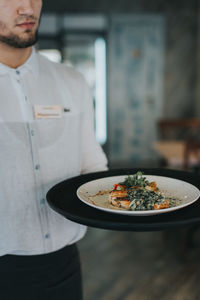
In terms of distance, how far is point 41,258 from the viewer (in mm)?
1069

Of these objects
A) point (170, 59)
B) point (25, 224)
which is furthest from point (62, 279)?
point (170, 59)

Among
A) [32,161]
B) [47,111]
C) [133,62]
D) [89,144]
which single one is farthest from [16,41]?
[133,62]

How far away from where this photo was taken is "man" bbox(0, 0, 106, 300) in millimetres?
991

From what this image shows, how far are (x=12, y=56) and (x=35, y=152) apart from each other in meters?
0.32

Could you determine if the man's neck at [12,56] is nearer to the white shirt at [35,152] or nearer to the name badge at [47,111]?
the white shirt at [35,152]

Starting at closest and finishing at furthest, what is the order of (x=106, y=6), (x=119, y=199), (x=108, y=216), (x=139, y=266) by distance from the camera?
(x=108, y=216) < (x=119, y=199) < (x=139, y=266) < (x=106, y=6)

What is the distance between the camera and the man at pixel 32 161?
0.99 meters

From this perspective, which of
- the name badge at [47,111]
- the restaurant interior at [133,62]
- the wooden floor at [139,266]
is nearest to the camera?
the name badge at [47,111]

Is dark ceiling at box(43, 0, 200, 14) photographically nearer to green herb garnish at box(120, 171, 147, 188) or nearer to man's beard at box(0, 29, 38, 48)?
man's beard at box(0, 29, 38, 48)

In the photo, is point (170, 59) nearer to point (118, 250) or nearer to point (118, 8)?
point (118, 8)

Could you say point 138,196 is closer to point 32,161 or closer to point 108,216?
point 108,216

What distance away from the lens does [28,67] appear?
109 cm

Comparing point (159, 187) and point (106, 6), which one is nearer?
point (159, 187)

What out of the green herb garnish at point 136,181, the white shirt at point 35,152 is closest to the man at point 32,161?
the white shirt at point 35,152
